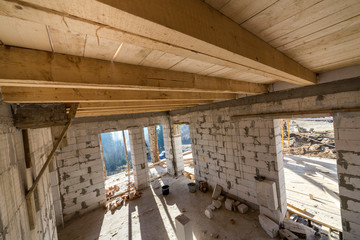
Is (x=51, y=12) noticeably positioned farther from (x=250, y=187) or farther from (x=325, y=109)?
(x=250, y=187)

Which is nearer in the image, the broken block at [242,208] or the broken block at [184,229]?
the broken block at [184,229]

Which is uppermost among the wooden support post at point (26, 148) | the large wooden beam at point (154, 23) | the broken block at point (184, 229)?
the large wooden beam at point (154, 23)

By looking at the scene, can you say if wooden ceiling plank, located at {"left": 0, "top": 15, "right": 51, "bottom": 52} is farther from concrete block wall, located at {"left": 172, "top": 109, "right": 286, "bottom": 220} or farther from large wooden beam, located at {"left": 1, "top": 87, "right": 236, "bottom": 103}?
concrete block wall, located at {"left": 172, "top": 109, "right": 286, "bottom": 220}

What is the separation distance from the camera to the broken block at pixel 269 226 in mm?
3498

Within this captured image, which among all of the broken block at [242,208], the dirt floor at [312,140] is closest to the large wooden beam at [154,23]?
the broken block at [242,208]

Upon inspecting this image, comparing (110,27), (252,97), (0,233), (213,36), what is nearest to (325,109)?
(252,97)

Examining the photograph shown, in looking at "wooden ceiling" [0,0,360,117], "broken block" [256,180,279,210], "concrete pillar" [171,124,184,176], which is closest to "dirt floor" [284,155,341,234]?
"broken block" [256,180,279,210]

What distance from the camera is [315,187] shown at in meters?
5.50

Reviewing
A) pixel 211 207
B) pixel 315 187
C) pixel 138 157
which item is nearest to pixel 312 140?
pixel 315 187

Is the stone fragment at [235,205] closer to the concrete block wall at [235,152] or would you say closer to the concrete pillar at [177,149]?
the concrete block wall at [235,152]

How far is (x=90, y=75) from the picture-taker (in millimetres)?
1339

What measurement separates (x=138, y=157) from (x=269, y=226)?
511 centimetres

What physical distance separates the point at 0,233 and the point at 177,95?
9.13 ft

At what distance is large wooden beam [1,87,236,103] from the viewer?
5.52ft
